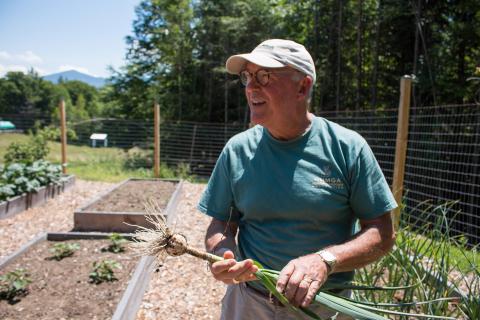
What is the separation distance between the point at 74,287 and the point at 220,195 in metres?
2.29

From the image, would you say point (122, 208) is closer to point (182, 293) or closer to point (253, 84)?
point (182, 293)

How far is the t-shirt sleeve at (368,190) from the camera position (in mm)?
1513

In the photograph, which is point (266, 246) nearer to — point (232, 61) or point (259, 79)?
point (259, 79)

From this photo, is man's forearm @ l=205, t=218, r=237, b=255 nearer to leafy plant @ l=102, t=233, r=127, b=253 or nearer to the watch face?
the watch face

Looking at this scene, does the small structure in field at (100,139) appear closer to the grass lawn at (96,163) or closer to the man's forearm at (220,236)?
the grass lawn at (96,163)

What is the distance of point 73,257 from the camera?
405 cm

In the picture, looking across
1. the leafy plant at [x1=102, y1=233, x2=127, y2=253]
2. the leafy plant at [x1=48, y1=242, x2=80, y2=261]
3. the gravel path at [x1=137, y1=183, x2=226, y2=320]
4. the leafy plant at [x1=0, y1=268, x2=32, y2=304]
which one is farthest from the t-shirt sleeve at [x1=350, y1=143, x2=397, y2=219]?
the leafy plant at [x1=48, y1=242, x2=80, y2=261]

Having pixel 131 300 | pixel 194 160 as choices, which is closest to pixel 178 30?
pixel 194 160

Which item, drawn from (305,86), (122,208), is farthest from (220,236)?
(122,208)

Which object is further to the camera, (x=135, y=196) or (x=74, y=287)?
(x=135, y=196)

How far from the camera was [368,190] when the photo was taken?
4.95 ft

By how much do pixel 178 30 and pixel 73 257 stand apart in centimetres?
1312

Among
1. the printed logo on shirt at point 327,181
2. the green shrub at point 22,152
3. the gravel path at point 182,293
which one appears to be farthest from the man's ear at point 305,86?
the green shrub at point 22,152

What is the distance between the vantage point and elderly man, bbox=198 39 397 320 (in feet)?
5.01
